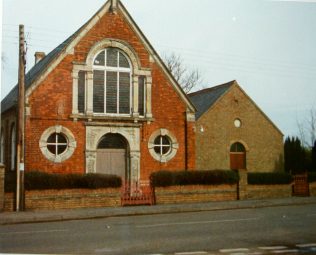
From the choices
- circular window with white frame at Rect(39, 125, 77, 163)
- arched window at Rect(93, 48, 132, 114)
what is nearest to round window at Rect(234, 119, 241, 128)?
arched window at Rect(93, 48, 132, 114)

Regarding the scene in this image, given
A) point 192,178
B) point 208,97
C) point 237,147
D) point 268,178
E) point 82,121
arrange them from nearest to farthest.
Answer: point 192,178, point 82,121, point 268,178, point 237,147, point 208,97

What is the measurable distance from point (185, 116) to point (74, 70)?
6.72 m

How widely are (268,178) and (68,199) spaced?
36.6 ft

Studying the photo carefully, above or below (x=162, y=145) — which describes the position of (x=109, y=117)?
above

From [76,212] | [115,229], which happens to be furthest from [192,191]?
[115,229]

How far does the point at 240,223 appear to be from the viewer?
14.3 meters

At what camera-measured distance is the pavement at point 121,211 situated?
16906 mm

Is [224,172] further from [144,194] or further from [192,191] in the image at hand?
[144,194]

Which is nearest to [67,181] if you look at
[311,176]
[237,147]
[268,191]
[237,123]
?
[268,191]

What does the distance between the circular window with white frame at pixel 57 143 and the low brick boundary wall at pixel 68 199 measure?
3.28 m

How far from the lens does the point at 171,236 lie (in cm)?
1173

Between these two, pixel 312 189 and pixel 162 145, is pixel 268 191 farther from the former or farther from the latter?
pixel 162 145

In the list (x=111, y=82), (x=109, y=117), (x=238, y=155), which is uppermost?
(x=111, y=82)

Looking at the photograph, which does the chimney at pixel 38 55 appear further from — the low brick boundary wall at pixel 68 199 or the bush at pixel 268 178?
the bush at pixel 268 178
